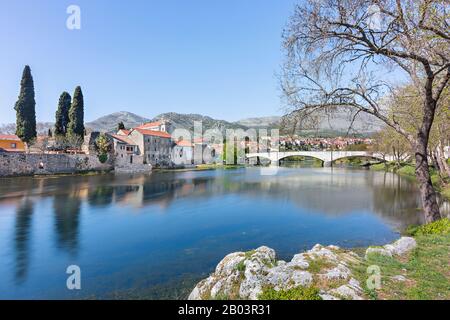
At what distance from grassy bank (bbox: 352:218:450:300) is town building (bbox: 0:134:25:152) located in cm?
5607

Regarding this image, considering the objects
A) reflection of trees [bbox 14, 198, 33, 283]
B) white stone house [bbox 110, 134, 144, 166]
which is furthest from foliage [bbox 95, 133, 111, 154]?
reflection of trees [bbox 14, 198, 33, 283]

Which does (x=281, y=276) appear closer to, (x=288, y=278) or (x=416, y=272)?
(x=288, y=278)

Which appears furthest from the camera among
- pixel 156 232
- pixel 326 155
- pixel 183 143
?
pixel 183 143

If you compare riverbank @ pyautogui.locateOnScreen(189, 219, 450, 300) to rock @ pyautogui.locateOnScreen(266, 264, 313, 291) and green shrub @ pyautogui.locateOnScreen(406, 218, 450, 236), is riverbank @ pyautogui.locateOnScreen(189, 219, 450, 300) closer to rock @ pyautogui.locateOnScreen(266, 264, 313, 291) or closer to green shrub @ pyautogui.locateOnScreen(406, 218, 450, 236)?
rock @ pyautogui.locateOnScreen(266, 264, 313, 291)

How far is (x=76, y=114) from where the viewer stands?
51656mm

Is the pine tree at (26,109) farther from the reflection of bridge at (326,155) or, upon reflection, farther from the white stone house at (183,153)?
the reflection of bridge at (326,155)

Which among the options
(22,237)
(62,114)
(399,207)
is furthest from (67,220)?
(62,114)

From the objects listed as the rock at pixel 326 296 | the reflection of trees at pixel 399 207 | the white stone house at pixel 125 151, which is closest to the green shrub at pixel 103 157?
the white stone house at pixel 125 151

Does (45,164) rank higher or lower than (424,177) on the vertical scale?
higher

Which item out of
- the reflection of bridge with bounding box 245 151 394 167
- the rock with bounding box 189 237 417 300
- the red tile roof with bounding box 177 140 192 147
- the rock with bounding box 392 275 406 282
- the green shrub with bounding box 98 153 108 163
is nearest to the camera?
the rock with bounding box 189 237 417 300

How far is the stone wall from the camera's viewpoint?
40.5 meters

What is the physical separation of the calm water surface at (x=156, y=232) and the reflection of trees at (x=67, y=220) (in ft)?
0.17

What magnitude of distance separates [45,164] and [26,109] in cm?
1044

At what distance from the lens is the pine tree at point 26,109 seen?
4606 cm
